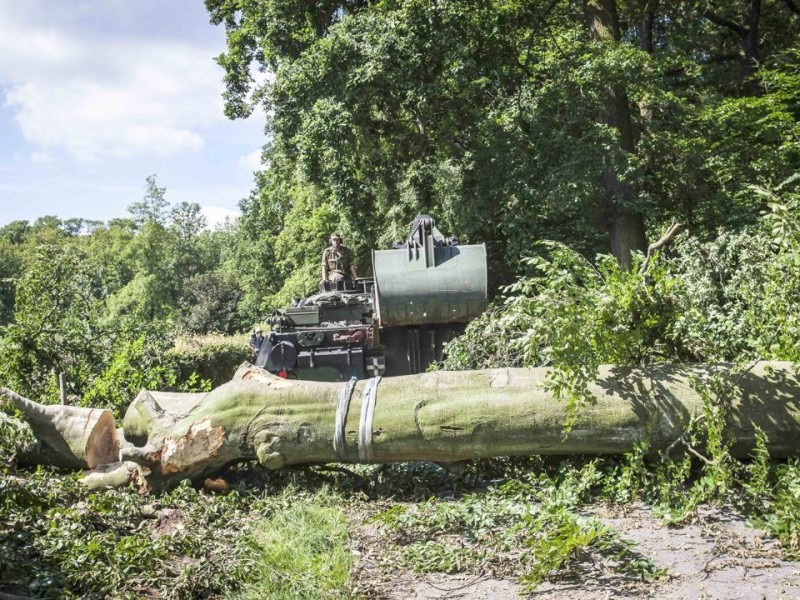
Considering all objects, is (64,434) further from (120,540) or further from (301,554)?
(301,554)

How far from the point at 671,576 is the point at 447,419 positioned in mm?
1925

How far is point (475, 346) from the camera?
7.75m

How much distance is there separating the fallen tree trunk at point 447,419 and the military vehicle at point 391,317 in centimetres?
399

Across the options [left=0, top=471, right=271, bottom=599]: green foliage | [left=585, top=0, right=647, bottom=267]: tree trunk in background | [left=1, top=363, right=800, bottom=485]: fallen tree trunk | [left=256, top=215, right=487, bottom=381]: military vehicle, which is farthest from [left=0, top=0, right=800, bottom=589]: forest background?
[left=0, top=471, right=271, bottom=599]: green foliage

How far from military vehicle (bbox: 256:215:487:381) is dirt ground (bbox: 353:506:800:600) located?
5.27 metres

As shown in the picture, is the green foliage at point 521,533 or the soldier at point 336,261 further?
the soldier at point 336,261

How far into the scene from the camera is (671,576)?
4199mm

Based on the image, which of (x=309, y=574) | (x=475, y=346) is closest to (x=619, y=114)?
(x=475, y=346)

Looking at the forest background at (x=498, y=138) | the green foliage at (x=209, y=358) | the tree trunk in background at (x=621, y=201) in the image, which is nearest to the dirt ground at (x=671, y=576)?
the forest background at (x=498, y=138)

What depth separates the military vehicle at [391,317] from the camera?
32.8 feet

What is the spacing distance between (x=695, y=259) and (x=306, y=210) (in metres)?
19.7

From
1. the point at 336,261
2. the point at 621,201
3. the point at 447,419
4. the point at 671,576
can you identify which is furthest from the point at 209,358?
the point at 671,576

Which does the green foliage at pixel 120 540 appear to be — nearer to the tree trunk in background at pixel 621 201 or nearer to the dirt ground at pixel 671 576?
the dirt ground at pixel 671 576

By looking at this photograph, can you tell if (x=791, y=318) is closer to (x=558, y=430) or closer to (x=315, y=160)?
(x=558, y=430)
